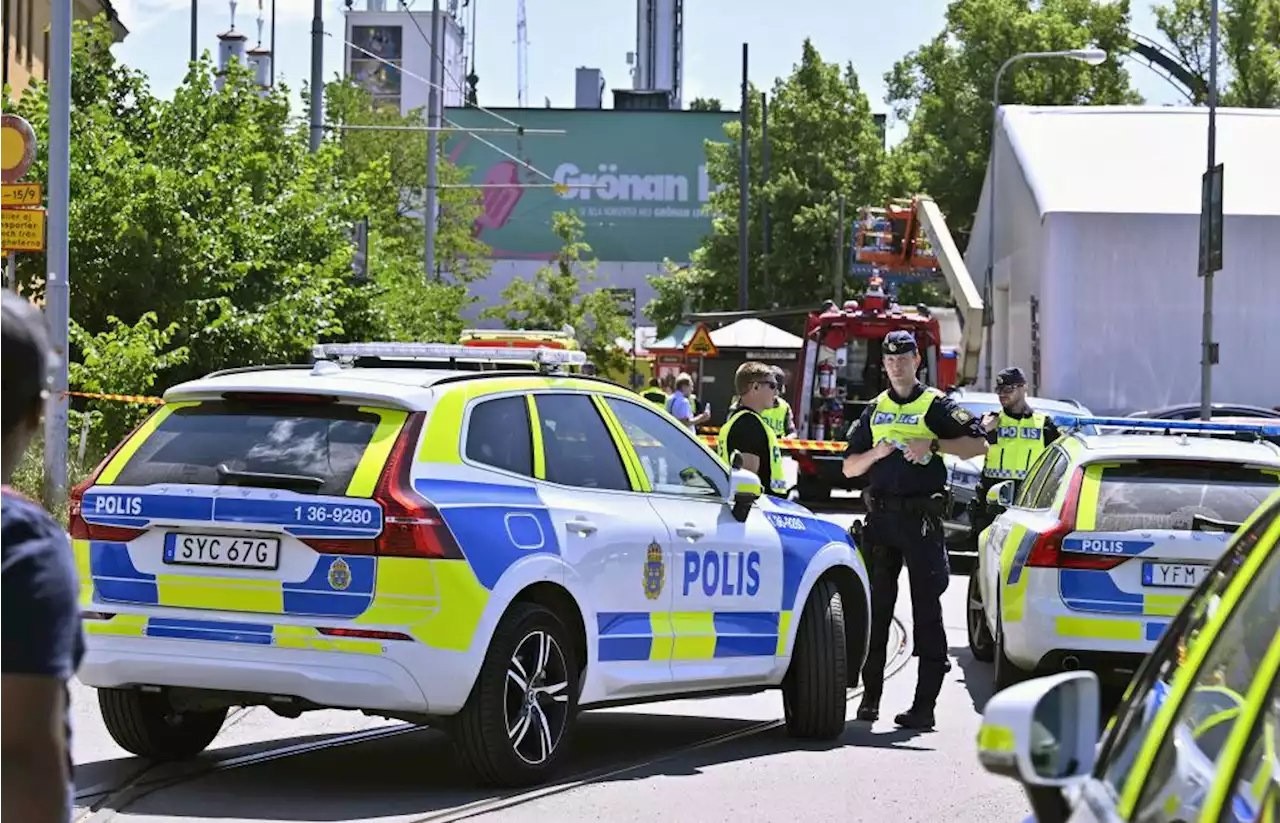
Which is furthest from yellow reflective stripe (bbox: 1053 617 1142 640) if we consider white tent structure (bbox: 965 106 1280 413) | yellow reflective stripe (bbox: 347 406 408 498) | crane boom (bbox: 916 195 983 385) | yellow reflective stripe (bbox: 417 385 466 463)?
crane boom (bbox: 916 195 983 385)

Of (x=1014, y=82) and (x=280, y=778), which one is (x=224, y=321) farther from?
(x=1014, y=82)

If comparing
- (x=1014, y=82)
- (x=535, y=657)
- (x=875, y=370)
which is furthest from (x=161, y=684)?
(x=1014, y=82)

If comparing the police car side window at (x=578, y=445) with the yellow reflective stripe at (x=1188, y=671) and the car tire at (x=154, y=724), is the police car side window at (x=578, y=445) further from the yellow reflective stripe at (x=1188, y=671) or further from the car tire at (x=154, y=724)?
the yellow reflective stripe at (x=1188, y=671)

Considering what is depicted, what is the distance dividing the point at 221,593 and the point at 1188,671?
521 cm

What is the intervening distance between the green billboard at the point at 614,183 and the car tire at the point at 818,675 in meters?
94.9

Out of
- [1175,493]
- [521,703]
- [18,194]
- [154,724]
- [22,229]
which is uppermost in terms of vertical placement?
[18,194]

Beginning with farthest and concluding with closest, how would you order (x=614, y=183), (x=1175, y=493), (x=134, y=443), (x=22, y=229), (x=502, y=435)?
1. (x=614, y=183)
2. (x=22, y=229)
3. (x=1175, y=493)
4. (x=502, y=435)
5. (x=134, y=443)

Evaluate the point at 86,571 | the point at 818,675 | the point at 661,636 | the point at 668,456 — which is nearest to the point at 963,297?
the point at 818,675

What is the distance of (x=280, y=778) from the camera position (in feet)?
28.8

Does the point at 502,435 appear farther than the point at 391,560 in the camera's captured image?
Yes

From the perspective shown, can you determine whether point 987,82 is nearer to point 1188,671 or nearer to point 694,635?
point 694,635

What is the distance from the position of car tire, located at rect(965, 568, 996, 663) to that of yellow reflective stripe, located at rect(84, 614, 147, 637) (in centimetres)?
649

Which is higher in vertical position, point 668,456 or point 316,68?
point 316,68

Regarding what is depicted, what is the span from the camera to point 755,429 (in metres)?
13.4
